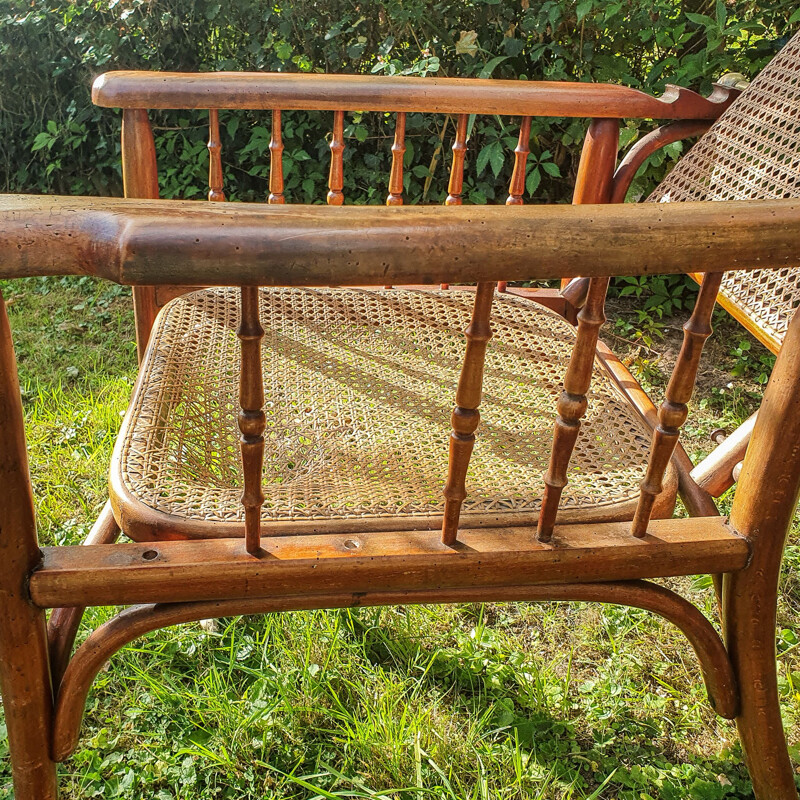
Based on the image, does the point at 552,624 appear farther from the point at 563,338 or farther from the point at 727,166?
the point at 727,166

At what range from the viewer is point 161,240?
0.72 m

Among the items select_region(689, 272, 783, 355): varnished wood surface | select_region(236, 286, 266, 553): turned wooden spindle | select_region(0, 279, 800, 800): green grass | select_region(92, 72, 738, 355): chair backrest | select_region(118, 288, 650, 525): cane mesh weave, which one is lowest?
select_region(0, 279, 800, 800): green grass

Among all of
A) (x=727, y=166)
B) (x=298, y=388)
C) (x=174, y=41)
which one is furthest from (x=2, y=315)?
(x=174, y=41)


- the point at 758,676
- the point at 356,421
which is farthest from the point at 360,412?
the point at 758,676

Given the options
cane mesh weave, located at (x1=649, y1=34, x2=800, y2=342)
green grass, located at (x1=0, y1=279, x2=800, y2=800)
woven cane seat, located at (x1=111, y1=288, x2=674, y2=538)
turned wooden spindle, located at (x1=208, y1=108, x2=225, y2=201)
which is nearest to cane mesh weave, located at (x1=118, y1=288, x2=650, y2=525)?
woven cane seat, located at (x1=111, y1=288, x2=674, y2=538)

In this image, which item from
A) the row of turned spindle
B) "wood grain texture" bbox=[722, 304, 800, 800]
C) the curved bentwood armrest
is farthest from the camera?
"wood grain texture" bbox=[722, 304, 800, 800]

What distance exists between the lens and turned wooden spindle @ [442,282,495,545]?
0.85m

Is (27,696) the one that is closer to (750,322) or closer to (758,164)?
(750,322)

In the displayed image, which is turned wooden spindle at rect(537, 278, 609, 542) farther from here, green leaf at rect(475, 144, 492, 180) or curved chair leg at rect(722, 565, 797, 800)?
green leaf at rect(475, 144, 492, 180)

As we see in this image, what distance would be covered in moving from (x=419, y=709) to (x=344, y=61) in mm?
2681

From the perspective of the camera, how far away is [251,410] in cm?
87

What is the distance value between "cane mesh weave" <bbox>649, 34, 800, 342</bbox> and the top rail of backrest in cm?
34

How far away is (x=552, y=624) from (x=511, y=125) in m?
1.99

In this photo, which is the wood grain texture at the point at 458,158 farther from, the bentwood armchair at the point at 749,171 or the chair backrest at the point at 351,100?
the bentwood armchair at the point at 749,171
